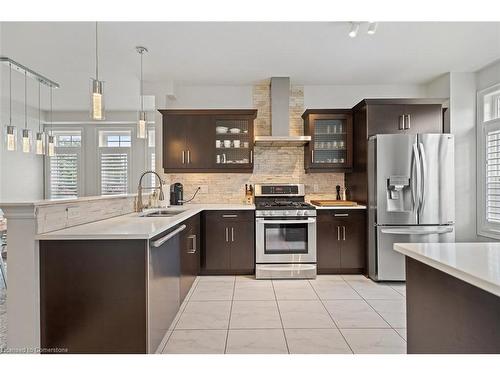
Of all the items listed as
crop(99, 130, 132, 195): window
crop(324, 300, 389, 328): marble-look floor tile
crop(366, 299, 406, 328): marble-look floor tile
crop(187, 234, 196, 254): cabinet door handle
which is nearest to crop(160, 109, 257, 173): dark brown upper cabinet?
crop(187, 234, 196, 254): cabinet door handle

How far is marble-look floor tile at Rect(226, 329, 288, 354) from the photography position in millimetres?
2232

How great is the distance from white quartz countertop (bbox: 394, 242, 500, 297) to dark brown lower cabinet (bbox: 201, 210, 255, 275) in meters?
2.62

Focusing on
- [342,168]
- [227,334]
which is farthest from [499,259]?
[342,168]

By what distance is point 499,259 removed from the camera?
4.18 ft

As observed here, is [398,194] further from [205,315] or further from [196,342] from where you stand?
[196,342]

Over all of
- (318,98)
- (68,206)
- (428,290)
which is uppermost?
(318,98)

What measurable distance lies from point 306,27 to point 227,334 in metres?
2.93

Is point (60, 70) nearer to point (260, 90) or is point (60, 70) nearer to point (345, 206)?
point (260, 90)

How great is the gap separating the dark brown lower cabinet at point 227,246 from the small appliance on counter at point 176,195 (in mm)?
671

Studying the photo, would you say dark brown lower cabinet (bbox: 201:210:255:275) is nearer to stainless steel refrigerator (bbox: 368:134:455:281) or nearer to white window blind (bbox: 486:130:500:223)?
stainless steel refrigerator (bbox: 368:134:455:281)

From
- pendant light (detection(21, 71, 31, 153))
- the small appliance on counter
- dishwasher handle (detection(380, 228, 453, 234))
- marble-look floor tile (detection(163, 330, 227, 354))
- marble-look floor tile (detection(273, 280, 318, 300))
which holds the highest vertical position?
pendant light (detection(21, 71, 31, 153))

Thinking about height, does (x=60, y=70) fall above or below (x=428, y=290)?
above

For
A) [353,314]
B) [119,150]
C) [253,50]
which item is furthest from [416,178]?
[119,150]

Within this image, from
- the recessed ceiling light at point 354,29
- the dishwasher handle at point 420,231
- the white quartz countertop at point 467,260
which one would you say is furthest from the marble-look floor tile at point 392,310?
the recessed ceiling light at point 354,29
